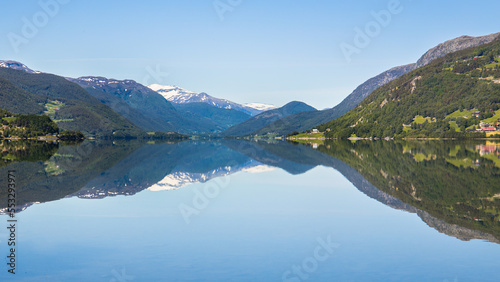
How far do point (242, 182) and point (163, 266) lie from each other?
3403cm

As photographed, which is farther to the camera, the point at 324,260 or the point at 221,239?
the point at 221,239

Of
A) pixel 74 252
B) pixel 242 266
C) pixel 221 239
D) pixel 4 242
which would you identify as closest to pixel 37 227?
pixel 4 242

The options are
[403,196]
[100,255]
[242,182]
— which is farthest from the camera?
[242,182]

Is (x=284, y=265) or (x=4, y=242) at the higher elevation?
(x=4, y=242)

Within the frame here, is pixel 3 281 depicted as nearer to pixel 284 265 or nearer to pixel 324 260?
pixel 284 265

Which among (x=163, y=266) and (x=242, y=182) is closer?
(x=163, y=266)

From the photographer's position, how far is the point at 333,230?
2759cm

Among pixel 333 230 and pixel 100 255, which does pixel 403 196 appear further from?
pixel 100 255

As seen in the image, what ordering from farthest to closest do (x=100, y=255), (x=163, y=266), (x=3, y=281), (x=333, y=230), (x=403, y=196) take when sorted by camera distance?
(x=403, y=196), (x=333, y=230), (x=100, y=255), (x=163, y=266), (x=3, y=281)

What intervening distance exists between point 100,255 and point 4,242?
6.74 m

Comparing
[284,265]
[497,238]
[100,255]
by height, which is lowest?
[497,238]

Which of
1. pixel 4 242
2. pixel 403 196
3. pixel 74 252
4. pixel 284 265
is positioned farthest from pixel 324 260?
pixel 403 196

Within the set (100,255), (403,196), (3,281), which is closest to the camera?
(3,281)

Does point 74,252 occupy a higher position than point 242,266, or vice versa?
point 74,252
